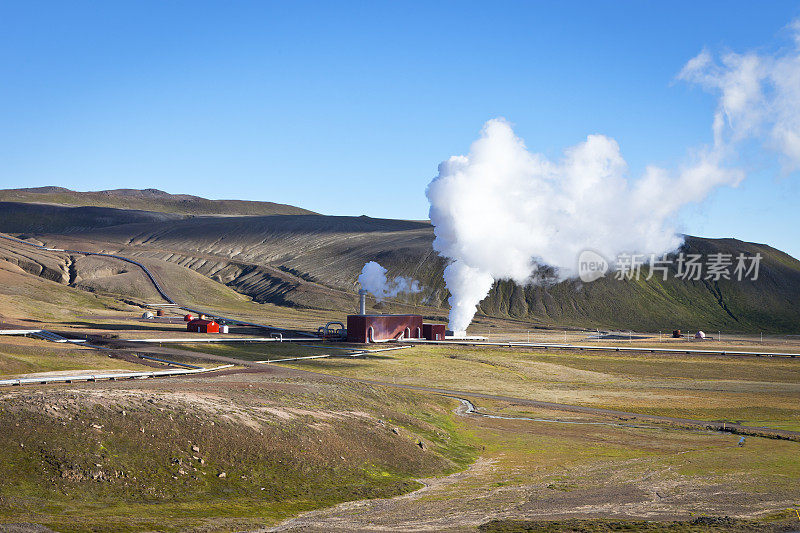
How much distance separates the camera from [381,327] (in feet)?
476

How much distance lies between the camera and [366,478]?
4928cm

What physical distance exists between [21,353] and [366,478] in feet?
194

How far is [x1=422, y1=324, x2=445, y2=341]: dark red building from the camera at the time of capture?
15588 centimetres

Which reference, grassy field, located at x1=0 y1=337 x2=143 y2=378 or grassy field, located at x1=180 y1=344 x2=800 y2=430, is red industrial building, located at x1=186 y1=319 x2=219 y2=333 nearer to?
grassy field, located at x1=180 y1=344 x2=800 y2=430

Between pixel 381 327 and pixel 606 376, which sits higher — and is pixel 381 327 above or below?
above

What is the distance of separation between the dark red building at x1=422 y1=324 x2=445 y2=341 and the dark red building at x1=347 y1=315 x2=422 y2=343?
4.09 feet

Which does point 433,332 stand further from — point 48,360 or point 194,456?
point 194,456

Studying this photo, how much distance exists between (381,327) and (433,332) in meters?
15.4

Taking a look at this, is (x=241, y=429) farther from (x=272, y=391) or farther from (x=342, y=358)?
(x=342, y=358)

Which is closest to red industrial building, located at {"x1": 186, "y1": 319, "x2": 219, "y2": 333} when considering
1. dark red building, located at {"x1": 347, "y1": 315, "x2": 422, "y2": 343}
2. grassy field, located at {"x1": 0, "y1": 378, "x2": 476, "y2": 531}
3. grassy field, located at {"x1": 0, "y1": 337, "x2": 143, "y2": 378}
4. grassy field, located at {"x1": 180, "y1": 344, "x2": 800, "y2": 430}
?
dark red building, located at {"x1": 347, "y1": 315, "x2": 422, "y2": 343}

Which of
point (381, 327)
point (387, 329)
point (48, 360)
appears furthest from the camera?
point (387, 329)

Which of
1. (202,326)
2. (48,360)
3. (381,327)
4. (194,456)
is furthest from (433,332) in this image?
(194,456)

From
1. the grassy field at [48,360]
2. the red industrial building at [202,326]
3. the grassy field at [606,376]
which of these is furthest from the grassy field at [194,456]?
the red industrial building at [202,326]

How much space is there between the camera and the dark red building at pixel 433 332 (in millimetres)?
155875
